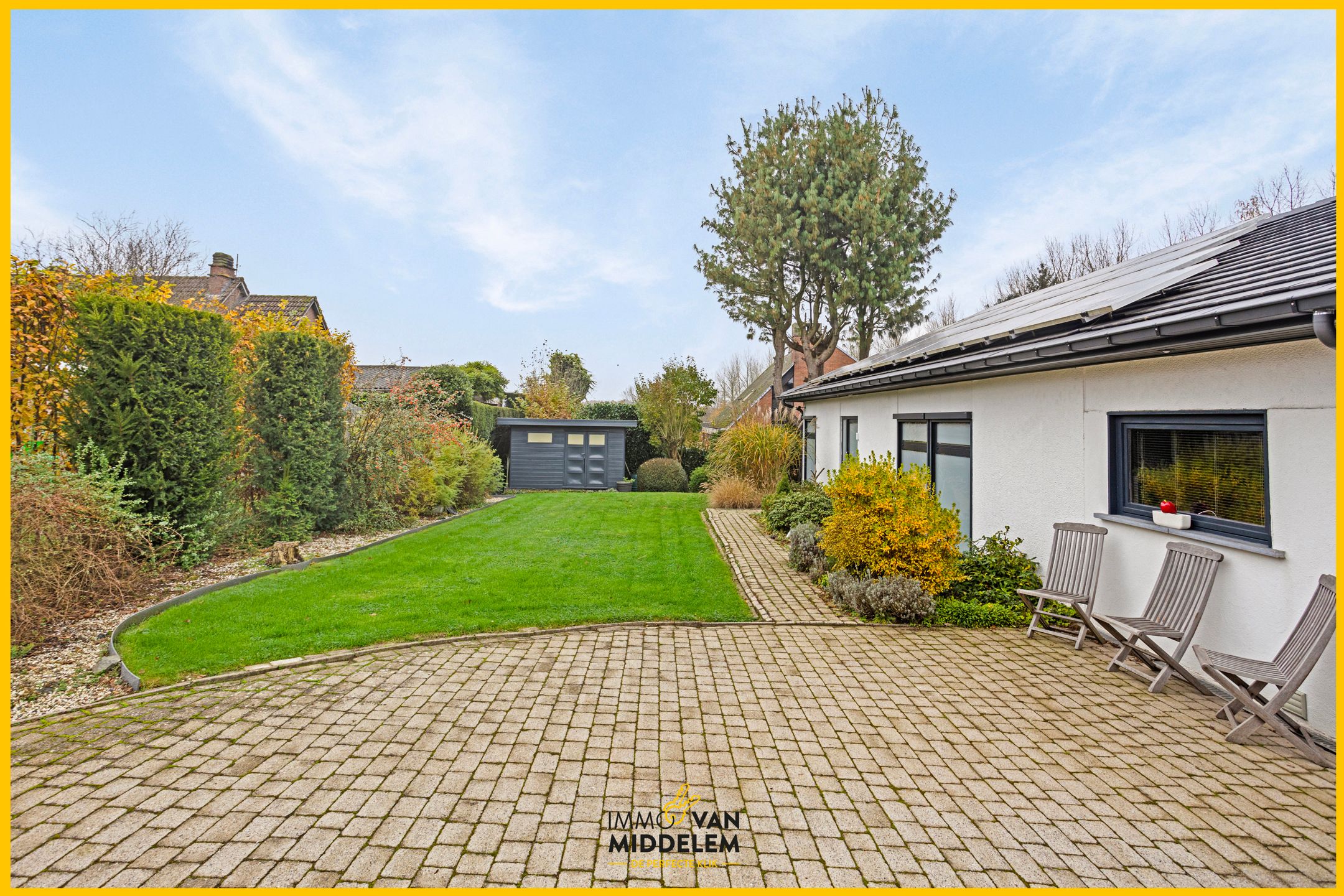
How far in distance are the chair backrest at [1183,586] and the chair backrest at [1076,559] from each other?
56 centimetres

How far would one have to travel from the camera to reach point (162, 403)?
6.87 m

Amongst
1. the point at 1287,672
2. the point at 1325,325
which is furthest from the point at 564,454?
the point at 1325,325

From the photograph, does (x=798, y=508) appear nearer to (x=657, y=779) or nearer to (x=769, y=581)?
(x=769, y=581)

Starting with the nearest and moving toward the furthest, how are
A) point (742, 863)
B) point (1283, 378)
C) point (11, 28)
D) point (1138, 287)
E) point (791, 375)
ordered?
point (742, 863), point (11, 28), point (1283, 378), point (1138, 287), point (791, 375)

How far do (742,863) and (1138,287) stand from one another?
6000 mm

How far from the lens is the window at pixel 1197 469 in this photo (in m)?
3.87

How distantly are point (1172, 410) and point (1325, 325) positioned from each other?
1746 millimetres

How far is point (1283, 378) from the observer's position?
3566 millimetres

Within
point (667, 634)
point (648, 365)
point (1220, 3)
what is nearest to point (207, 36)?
point (667, 634)

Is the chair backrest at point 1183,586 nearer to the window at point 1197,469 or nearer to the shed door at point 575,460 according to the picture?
the window at point 1197,469

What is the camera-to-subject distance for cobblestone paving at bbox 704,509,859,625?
612 centimetres

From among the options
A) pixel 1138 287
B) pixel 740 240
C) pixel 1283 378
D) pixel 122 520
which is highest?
pixel 740 240

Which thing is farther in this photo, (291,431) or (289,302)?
(289,302)

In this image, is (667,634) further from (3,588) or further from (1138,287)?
(1138,287)
